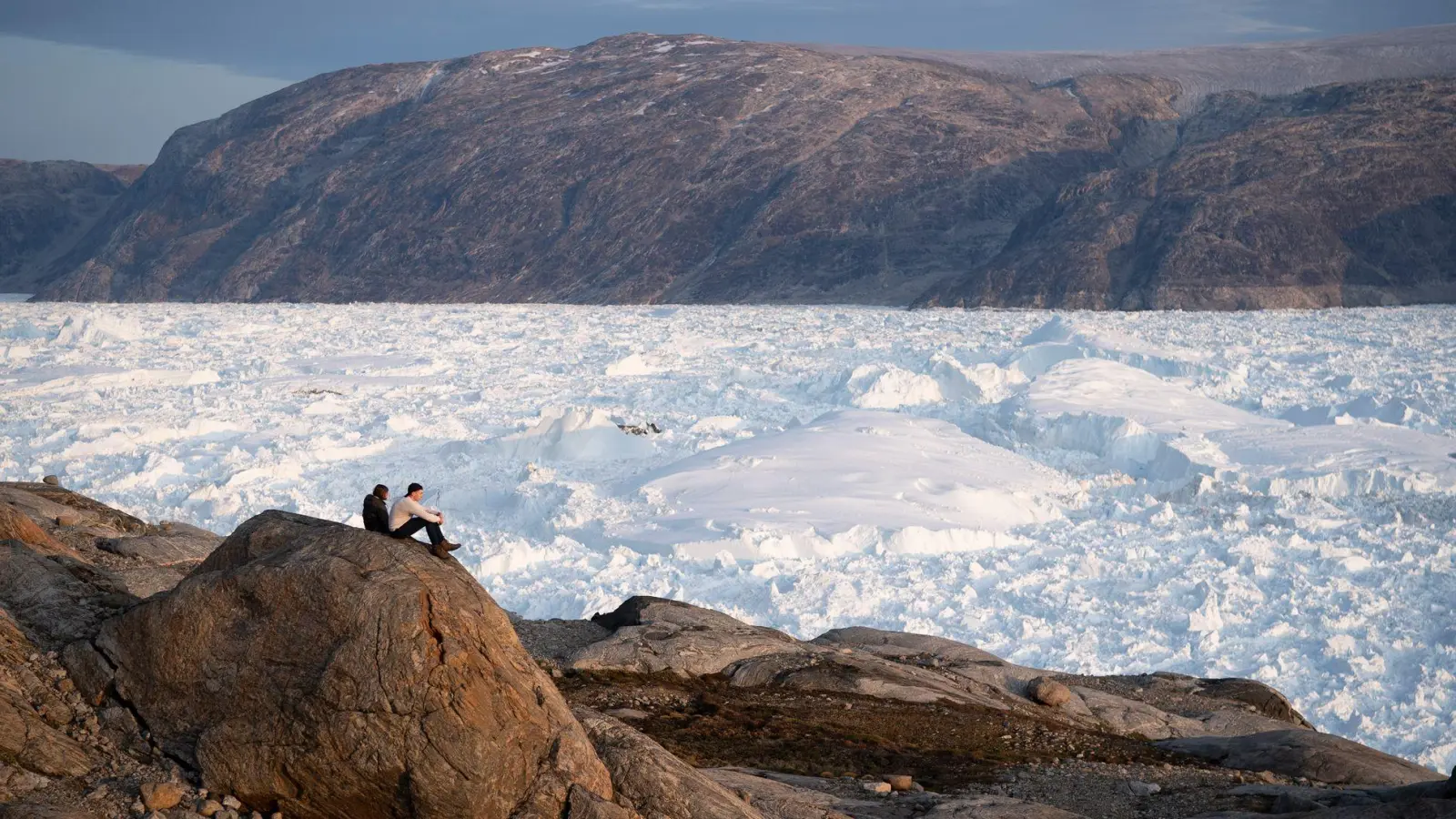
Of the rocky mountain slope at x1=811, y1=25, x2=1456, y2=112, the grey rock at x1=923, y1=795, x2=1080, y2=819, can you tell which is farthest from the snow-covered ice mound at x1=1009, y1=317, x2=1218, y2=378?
the rocky mountain slope at x1=811, y1=25, x2=1456, y2=112

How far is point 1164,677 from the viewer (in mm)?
12562

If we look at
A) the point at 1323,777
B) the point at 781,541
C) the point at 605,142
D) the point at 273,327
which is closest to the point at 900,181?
the point at 605,142

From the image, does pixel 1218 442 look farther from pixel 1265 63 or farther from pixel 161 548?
pixel 1265 63

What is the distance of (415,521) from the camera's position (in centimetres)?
715

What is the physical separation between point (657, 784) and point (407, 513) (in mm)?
1883

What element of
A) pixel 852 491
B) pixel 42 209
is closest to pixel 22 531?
pixel 852 491

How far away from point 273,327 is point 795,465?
943 inches

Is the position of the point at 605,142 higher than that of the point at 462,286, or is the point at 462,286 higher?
the point at 605,142

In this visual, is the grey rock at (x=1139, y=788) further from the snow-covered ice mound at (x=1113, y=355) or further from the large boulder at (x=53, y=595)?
the snow-covered ice mound at (x=1113, y=355)

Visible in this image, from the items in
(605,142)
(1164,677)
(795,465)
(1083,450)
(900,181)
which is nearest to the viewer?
(1164,677)

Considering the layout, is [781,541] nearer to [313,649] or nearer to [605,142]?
[313,649]

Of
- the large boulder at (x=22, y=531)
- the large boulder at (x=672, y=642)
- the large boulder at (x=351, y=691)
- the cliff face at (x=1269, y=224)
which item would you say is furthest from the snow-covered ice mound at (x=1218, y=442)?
the cliff face at (x=1269, y=224)

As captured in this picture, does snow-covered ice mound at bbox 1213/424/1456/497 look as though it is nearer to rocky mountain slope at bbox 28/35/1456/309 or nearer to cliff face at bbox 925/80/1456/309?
cliff face at bbox 925/80/1456/309

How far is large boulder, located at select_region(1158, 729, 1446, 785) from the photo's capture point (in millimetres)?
9281
